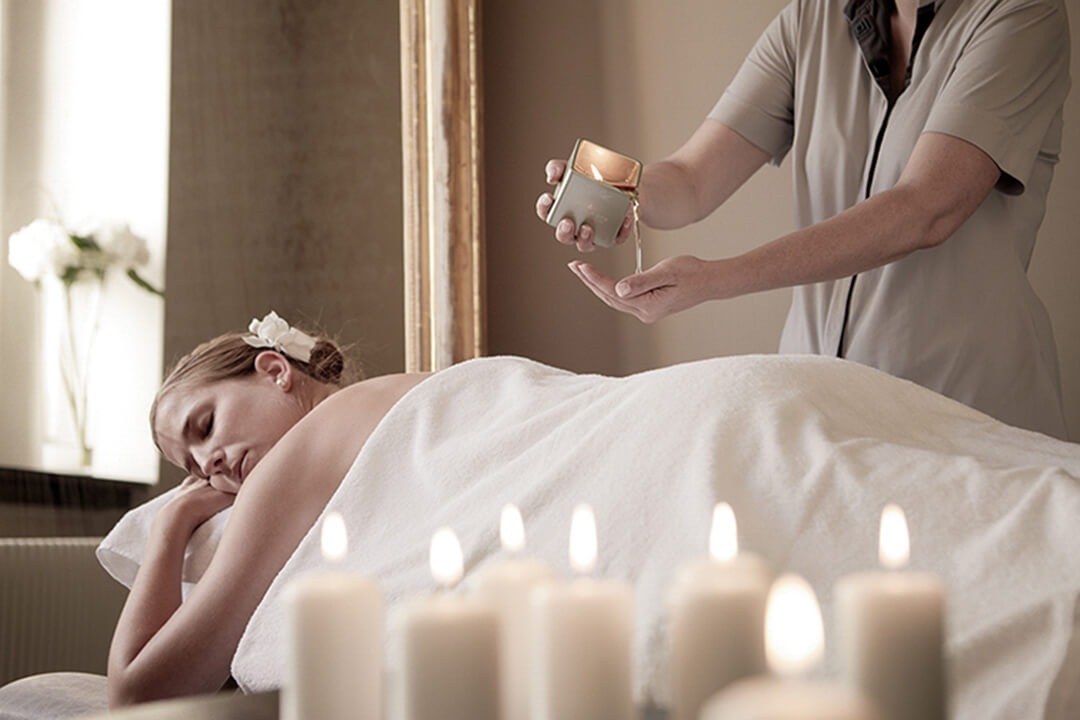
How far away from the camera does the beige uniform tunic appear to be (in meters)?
1.53

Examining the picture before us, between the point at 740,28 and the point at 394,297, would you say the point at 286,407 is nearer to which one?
the point at 394,297

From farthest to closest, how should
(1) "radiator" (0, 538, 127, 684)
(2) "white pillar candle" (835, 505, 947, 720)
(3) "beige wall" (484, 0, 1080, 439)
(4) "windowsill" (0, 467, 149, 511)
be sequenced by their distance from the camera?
(3) "beige wall" (484, 0, 1080, 439), (4) "windowsill" (0, 467, 149, 511), (1) "radiator" (0, 538, 127, 684), (2) "white pillar candle" (835, 505, 947, 720)

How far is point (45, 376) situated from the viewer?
5.81 ft

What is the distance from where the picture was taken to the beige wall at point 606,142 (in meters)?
2.24

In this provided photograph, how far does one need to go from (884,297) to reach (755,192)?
64cm

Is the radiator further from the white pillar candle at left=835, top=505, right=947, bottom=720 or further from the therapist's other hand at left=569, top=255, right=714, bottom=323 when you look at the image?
the white pillar candle at left=835, top=505, right=947, bottom=720

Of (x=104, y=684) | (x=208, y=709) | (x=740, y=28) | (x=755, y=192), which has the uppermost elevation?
(x=740, y=28)

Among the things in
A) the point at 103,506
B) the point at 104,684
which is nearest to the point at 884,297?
the point at 104,684

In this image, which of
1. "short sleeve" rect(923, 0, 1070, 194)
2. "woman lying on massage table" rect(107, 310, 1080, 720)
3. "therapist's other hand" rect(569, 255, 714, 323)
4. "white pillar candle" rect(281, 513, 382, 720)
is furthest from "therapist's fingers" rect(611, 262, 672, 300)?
"white pillar candle" rect(281, 513, 382, 720)

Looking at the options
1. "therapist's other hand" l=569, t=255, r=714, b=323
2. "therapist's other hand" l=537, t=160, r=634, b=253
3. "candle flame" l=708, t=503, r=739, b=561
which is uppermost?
"therapist's other hand" l=537, t=160, r=634, b=253

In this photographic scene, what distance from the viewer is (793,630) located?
1.02 feet

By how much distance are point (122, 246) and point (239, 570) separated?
1.01m

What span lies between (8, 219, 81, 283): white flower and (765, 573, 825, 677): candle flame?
1.70 m

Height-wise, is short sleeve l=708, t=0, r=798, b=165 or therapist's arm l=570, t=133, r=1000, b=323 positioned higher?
short sleeve l=708, t=0, r=798, b=165
